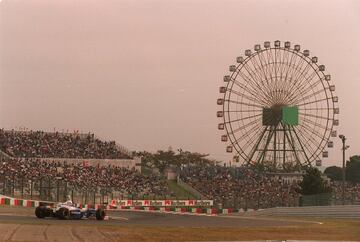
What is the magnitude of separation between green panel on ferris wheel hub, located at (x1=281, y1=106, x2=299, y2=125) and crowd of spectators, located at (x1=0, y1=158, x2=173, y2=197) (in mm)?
19828

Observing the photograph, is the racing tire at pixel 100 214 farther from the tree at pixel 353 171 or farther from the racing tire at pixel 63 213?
the tree at pixel 353 171

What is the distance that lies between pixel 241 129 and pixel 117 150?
1423cm

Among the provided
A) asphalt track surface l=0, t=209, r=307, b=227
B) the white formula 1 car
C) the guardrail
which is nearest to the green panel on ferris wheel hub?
the guardrail

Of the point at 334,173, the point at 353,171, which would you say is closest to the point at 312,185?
the point at 353,171

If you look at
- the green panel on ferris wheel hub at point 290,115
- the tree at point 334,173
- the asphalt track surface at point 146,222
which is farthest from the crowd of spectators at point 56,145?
the tree at point 334,173

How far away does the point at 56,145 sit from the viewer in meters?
62.3

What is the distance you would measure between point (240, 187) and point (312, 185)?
7.47m

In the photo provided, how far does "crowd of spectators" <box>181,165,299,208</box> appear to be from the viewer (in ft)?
172

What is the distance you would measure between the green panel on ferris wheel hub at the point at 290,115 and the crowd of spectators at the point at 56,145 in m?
17.7

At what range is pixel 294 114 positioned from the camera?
7362cm

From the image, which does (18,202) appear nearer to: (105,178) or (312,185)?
(105,178)

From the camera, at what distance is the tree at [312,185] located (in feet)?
207

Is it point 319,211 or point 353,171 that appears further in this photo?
point 353,171

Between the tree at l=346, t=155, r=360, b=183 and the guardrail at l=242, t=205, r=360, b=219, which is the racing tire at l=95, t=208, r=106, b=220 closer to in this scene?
the guardrail at l=242, t=205, r=360, b=219
